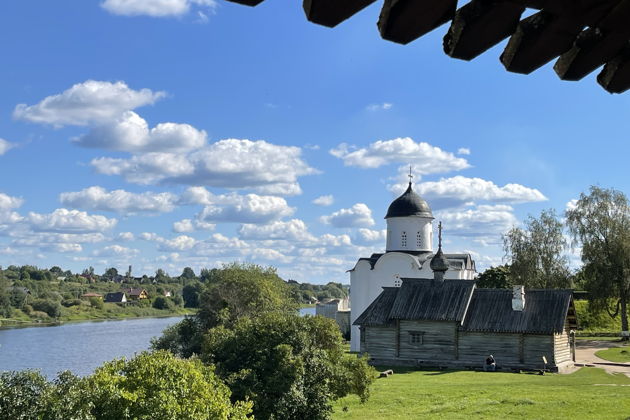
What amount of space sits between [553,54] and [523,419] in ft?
63.0

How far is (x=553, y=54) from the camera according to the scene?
3211 mm

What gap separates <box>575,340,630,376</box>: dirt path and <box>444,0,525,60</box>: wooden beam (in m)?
31.9

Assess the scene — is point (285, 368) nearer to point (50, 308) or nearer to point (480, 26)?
point (480, 26)

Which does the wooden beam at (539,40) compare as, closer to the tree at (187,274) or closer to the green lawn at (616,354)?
the green lawn at (616,354)

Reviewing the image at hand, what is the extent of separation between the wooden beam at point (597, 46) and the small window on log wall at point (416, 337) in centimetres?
3463

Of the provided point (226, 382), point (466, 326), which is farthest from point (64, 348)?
point (226, 382)

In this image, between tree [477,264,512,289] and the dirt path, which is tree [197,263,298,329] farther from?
tree [477,264,512,289]

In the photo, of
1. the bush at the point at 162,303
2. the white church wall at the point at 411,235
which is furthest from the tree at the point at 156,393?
the bush at the point at 162,303

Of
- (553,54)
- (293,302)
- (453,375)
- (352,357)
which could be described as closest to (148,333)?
(293,302)

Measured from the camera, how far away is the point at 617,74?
364 cm

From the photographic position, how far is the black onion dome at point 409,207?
4891 cm

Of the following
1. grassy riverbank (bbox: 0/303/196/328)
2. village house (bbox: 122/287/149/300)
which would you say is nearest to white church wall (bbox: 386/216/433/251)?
grassy riverbank (bbox: 0/303/196/328)

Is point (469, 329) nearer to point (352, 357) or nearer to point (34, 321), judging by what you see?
point (352, 357)

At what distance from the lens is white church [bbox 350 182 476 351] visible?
47.6 meters
